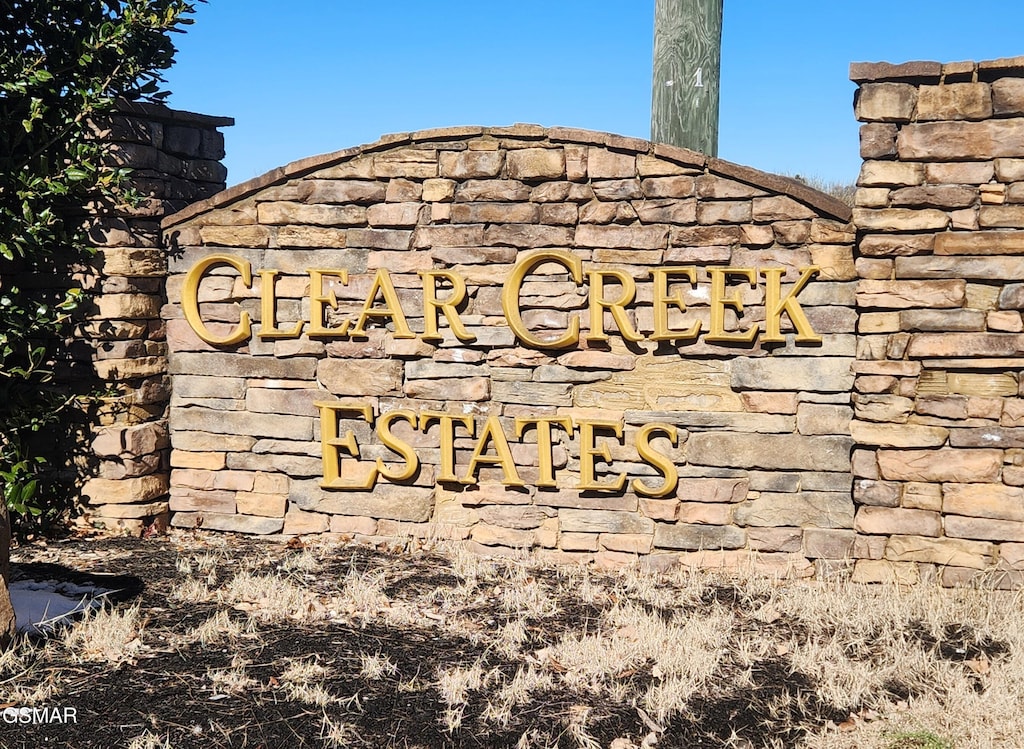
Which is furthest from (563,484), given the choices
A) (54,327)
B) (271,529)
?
(54,327)

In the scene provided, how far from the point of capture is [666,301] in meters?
6.25

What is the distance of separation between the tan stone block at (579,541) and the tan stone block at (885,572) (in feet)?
5.47

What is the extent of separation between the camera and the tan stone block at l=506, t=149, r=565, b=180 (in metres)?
6.42

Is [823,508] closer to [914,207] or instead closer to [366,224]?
[914,207]

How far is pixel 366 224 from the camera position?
6.77 metres

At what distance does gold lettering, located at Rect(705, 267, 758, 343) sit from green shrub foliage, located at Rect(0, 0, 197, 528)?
4.25 metres

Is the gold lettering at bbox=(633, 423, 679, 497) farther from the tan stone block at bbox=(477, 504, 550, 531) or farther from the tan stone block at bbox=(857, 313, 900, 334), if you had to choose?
the tan stone block at bbox=(857, 313, 900, 334)

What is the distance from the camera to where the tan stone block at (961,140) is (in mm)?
5672

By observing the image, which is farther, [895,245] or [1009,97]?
[895,245]

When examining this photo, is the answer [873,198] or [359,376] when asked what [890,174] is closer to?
[873,198]

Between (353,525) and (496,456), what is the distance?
1217 millimetres

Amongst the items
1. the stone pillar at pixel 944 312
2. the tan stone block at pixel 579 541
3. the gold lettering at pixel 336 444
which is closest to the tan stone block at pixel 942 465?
the stone pillar at pixel 944 312

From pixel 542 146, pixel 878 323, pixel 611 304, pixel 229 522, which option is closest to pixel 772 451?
pixel 878 323

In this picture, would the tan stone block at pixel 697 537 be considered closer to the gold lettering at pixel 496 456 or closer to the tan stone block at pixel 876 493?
the tan stone block at pixel 876 493
